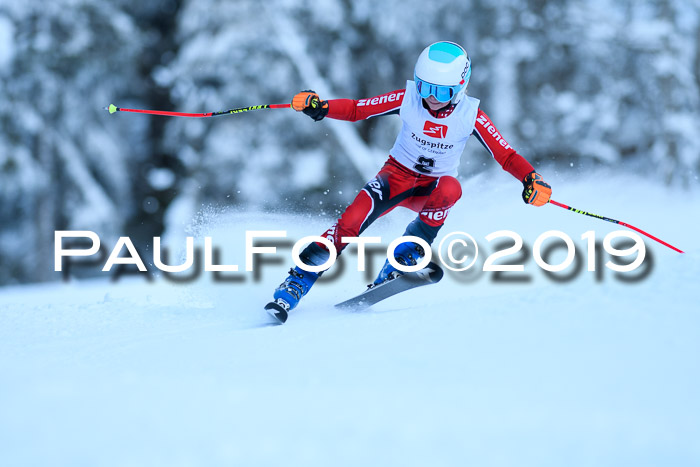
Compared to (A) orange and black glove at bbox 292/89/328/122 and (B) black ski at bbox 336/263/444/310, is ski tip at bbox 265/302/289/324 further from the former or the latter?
(A) orange and black glove at bbox 292/89/328/122

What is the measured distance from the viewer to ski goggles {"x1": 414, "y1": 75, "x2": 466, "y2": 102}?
3.47 m

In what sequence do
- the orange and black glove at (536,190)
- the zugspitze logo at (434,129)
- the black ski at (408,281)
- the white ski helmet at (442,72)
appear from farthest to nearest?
the black ski at (408,281)
the zugspitze logo at (434,129)
the orange and black glove at (536,190)
the white ski helmet at (442,72)

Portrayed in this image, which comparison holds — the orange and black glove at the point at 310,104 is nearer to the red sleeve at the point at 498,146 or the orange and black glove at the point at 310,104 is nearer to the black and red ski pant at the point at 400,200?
the black and red ski pant at the point at 400,200

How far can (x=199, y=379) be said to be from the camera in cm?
246

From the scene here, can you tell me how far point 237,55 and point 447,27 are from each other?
329cm

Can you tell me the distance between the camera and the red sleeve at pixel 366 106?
12.4 ft

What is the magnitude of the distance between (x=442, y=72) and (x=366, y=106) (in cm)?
54

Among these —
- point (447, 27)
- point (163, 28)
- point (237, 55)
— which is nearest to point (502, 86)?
point (447, 27)

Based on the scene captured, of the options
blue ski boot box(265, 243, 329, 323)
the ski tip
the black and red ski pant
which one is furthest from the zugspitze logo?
the ski tip

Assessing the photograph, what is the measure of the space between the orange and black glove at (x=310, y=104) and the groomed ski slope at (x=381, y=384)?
3.71 feet

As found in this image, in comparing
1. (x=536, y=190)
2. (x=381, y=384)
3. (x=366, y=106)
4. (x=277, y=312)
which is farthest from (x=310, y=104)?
(x=381, y=384)

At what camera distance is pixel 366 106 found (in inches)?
150

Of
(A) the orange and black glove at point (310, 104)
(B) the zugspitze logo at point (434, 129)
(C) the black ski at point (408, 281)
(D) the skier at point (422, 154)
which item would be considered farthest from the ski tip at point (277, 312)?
(B) the zugspitze logo at point (434, 129)

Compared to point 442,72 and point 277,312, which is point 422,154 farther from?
point 277,312
